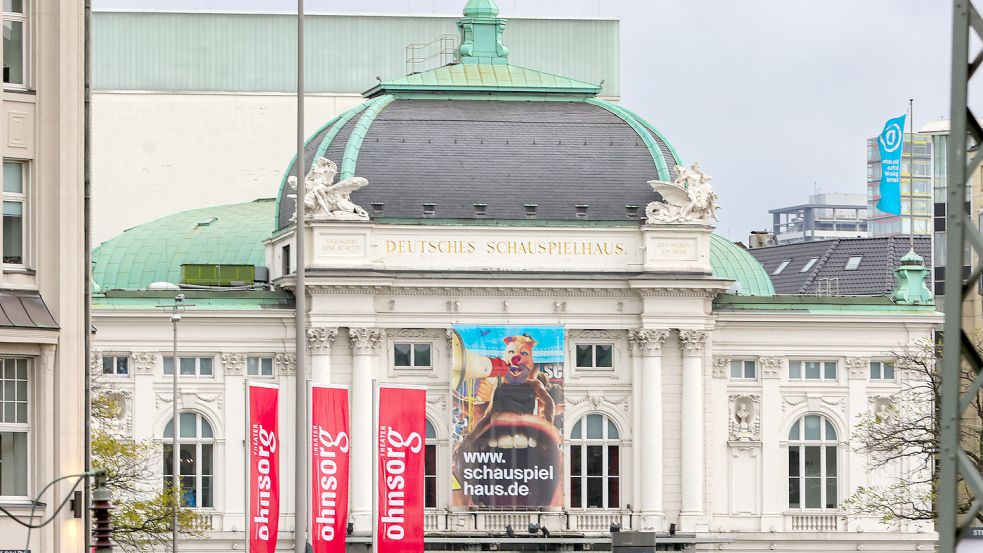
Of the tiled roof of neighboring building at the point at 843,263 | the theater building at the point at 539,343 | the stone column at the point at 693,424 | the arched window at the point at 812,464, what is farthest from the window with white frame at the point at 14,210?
the tiled roof of neighboring building at the point at 843,263

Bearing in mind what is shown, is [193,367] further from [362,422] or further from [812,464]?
[812,464]

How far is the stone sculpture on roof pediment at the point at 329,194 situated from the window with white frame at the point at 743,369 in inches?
616

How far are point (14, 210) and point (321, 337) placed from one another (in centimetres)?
4748

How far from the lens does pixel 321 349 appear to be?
8856 centimetres

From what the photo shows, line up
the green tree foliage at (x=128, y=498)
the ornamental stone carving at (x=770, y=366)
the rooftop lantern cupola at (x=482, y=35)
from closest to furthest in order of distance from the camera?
the green tree foliage at (x=128, y=498), the ornamental stone carving at (x=770, y=366), the rooftop lantern cupola at (x=482, y=35)

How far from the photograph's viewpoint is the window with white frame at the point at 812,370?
305 feet

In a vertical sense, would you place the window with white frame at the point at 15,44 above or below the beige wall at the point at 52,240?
above

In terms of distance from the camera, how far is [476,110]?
93500 millimetres

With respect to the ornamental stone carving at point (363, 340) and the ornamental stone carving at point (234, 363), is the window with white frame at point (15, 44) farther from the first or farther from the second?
the ornamental stone carving at point (234, 363)

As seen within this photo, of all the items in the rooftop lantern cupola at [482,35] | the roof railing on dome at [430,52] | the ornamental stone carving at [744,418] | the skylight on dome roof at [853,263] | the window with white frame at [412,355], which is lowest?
the ornamental stone carving at [744,418]

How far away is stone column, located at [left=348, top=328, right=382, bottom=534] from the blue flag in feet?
118

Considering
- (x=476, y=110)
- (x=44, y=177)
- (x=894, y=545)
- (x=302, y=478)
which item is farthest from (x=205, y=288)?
(x=44, y=177)

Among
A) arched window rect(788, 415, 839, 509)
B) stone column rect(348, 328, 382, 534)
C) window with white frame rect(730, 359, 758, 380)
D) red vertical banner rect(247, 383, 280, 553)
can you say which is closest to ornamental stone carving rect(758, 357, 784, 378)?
window with white frame rect(730, 359, 758, 380)

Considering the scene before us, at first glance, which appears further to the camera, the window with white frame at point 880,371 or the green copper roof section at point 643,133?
the window with white frame at point 880,371
